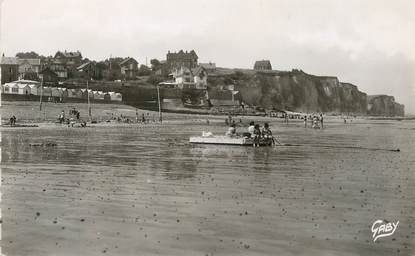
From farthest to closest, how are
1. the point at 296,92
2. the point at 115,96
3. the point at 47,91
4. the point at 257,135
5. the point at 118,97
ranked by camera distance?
the point at 296,92, the point at 118,97, the point at 115,96, the point at 47,91, the point at 257,135

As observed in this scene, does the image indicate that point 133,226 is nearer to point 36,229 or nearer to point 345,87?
point 36,229

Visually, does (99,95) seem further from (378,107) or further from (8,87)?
(378,107)

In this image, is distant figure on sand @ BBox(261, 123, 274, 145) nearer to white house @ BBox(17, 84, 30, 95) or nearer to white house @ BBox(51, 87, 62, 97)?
white house @ BBox(17, 84, 30, 95)

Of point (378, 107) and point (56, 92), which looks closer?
point (56, 92)

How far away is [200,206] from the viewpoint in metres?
12.4

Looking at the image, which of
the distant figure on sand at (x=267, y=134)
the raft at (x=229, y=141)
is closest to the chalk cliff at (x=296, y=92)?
the distant figure on sand at (x=267, y=134)

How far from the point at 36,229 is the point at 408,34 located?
Answer: 33.2 feet

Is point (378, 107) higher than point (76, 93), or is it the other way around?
point (76, 93)

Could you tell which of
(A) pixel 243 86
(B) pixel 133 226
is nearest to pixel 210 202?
(B) pixel 133 226

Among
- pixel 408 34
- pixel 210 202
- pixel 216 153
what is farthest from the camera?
pixel 216 153

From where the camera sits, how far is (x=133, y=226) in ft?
34.5

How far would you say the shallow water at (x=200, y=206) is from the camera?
9555mm

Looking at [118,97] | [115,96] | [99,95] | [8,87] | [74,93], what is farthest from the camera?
[118,97]

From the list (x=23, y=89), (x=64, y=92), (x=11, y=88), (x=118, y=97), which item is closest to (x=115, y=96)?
(x=118, y=97)
